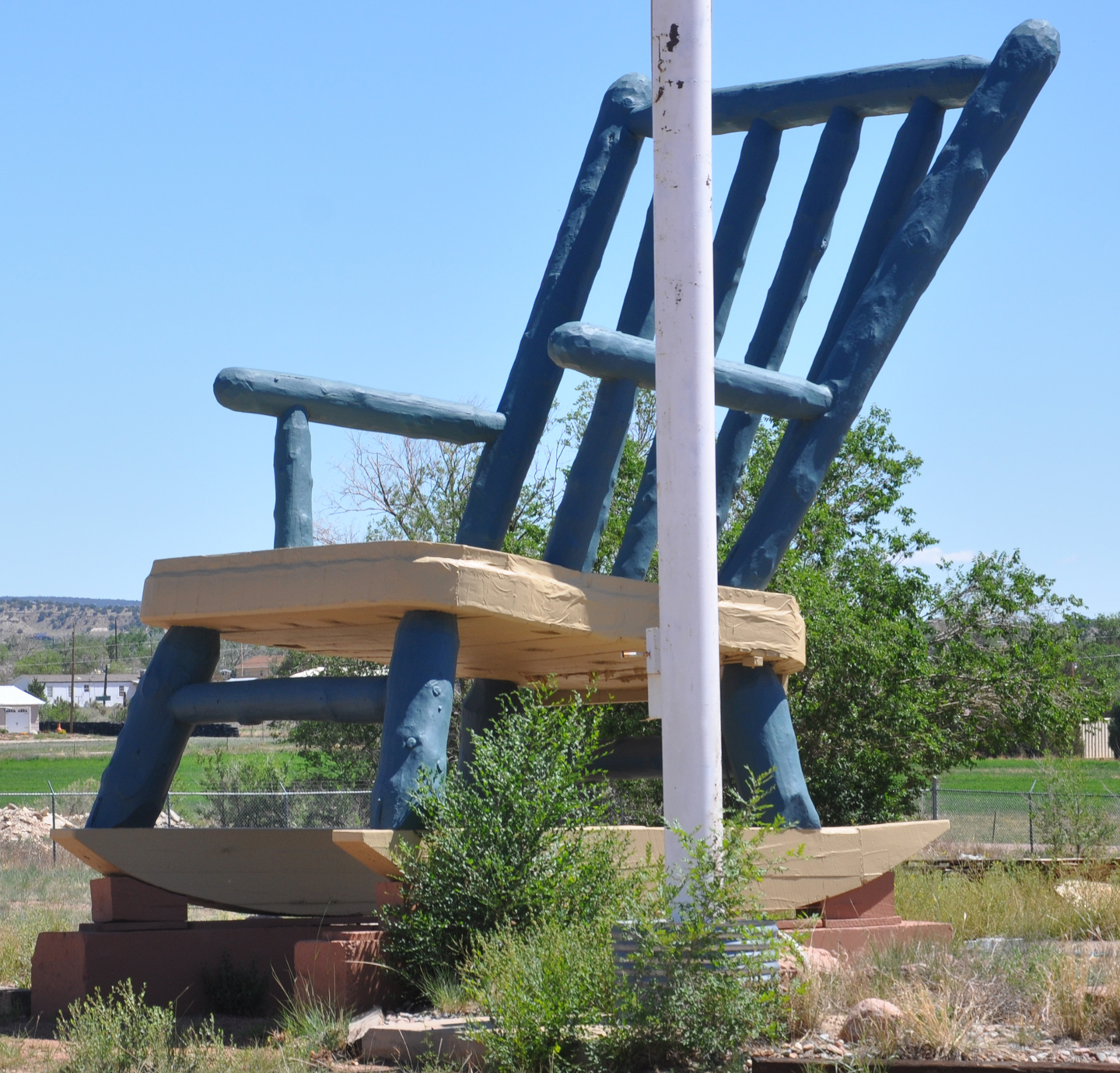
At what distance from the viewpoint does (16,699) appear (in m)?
88.2

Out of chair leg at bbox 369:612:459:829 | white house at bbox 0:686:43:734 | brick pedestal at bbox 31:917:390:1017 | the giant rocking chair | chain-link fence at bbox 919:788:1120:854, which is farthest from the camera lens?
white house at bbox 0:686:43:734

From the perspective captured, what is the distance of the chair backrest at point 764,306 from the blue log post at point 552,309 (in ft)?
0.04

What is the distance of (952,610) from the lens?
19688 millimetres

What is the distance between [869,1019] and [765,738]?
309 cm

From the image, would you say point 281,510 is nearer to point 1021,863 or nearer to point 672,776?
point 672,776

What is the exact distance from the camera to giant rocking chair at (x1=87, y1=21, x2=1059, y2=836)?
7.59 m

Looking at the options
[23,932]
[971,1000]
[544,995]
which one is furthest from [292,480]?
[971,1000]

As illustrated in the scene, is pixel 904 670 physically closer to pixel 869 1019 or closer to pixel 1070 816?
pixel 1070 816

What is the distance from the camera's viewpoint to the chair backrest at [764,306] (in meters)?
8.62

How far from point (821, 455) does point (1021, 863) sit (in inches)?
259

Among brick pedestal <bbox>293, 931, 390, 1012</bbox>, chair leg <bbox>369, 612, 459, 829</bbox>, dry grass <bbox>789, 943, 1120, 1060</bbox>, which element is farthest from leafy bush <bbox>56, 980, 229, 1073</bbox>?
dry grass <bbox>789, 943, 1120, 1060</bbox>

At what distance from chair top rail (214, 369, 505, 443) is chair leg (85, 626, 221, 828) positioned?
1433 mm

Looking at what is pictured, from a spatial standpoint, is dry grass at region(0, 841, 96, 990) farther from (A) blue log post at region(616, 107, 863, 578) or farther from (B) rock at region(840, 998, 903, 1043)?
(B) rock at region(840, 998, 903, 1043)

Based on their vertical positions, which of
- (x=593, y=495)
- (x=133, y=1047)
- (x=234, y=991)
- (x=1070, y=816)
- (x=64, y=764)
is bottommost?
(x=64, y=764)
